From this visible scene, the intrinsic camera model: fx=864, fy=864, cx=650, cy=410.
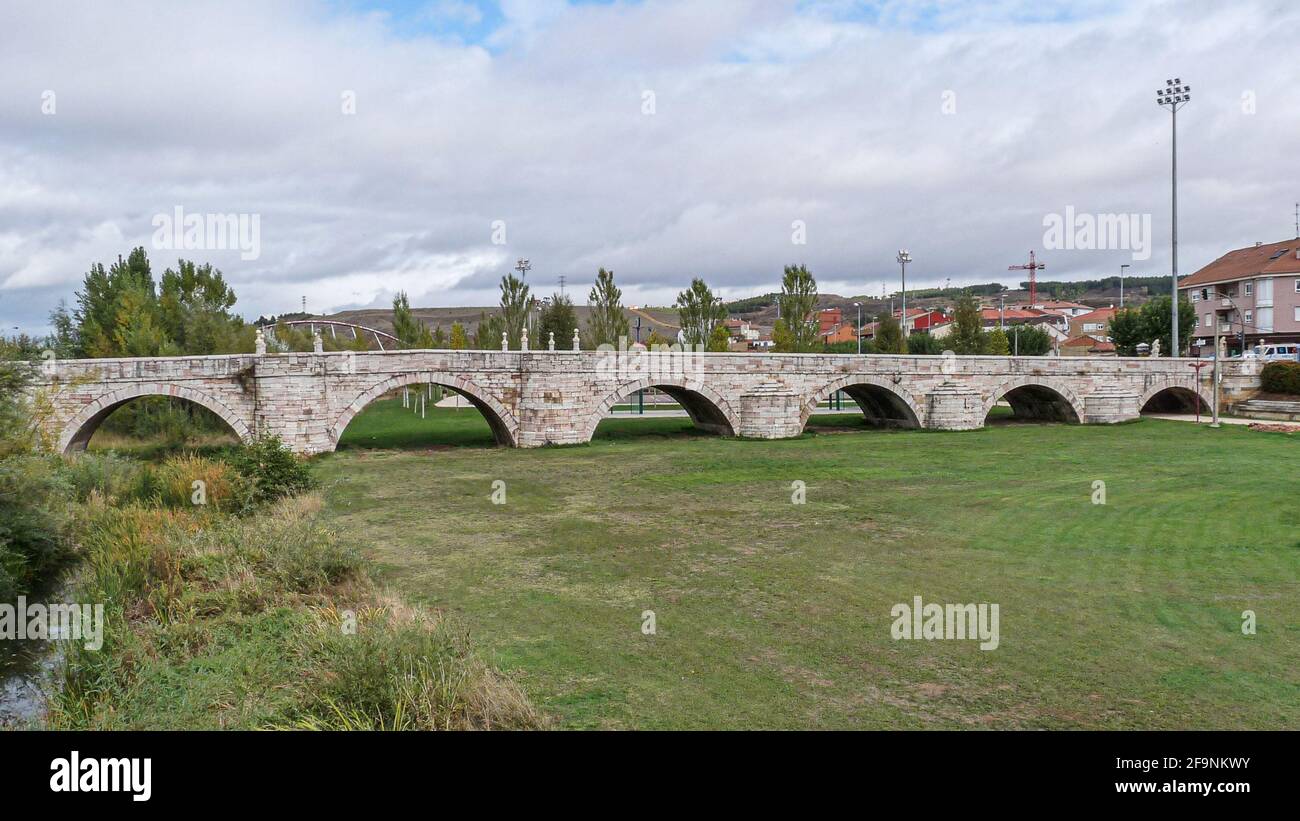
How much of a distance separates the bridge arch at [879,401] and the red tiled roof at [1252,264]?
35.3 metres

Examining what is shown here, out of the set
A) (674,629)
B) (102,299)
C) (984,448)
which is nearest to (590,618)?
(674,629)

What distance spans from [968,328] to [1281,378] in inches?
722

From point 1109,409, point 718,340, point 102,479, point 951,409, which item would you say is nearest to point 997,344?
point 718,340

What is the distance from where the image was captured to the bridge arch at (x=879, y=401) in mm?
34219

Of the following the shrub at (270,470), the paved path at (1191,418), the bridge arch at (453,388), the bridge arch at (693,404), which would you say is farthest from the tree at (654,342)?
the shrub at (270,470)

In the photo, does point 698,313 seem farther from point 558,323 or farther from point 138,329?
point 138,329

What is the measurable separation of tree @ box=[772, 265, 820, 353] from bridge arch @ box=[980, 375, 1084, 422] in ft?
40.0

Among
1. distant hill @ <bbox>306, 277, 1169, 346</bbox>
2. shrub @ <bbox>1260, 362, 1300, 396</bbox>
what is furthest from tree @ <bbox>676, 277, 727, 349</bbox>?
distant hill @ <bbox>306, 277, 1169, 346</bbox>

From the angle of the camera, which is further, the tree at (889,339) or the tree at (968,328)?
the tree at (889,339)

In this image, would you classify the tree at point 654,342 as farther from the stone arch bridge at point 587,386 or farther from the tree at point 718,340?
the stone arch bridge at point 587,386

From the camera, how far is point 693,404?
36250 millimetres

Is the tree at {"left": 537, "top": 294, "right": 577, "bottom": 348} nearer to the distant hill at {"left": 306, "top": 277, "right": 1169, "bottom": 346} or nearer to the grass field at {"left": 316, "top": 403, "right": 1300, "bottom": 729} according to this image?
the grass field at {"left": 316, "top": 403, "right": 1300, "bottom": 729}
